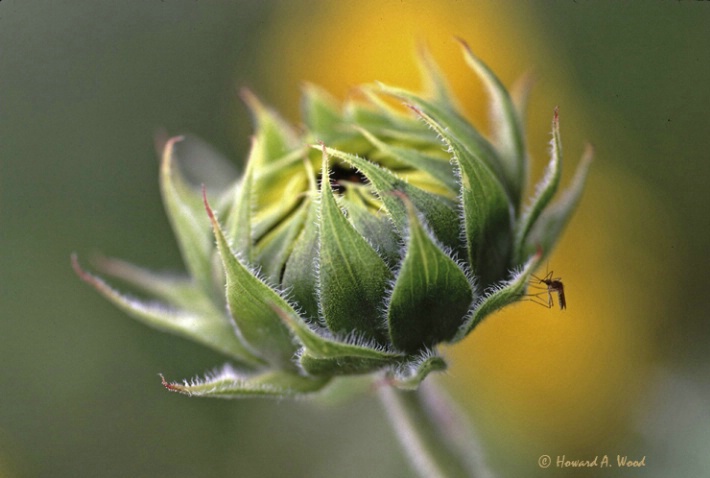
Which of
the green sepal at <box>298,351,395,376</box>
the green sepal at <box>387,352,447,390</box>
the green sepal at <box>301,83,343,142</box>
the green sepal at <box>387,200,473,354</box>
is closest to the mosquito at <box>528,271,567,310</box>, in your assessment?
the green sepal at <box>387,200,473,354</box>

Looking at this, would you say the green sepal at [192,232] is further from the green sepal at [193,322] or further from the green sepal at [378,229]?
the green sepal at [378,229]

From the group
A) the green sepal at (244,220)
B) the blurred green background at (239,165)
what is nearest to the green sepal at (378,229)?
the green sepal at (244,220)

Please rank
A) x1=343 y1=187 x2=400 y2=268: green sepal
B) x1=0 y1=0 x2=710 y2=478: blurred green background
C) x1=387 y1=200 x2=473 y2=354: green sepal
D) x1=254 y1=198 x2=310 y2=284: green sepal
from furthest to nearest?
x1=0 y1=0 x2=710 y2=478: blurred green background, x1=254 y1=198 x2=310 y2=284: green sepal, x1=343 y1=187 x2=400 y2=268: green sepal, x1=387 y1=200 x2=473 y2=354: green sepal

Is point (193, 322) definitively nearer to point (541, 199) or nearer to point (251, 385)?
point (251, 385)

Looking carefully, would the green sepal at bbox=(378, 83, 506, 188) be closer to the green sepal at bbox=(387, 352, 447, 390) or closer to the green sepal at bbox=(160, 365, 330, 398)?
the green sepal at bbox=(387, 352, 447, 390)

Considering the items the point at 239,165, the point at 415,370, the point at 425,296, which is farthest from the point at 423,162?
the point at 239,165
